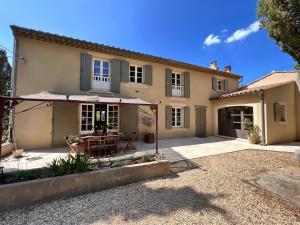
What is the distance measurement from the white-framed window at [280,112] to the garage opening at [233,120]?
4.80 feet

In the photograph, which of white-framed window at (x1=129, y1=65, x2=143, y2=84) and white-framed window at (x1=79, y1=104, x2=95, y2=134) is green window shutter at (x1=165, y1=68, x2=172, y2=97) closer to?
white-framed window at (x1=129, y1=65, x2=143, y2=84)

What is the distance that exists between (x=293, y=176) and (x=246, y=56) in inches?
736

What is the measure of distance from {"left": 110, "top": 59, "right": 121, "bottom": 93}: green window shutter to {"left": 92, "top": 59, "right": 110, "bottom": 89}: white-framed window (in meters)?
0.34

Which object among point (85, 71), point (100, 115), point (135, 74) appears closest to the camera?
point (85, 71)

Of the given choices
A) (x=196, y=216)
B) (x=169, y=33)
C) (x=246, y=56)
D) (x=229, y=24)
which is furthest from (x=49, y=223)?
(x=246, y=56)

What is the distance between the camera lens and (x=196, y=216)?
10.2ft

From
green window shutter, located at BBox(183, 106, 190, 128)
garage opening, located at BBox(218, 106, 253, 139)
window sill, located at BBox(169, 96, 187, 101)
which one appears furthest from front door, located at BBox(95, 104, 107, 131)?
garage opening, located at BBox(218, 106, 253, 139)

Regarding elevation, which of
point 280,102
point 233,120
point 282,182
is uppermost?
point 280,102

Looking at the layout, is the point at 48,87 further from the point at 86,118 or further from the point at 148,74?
the point at 148,74

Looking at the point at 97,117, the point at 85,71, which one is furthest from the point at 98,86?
the point at 97,117

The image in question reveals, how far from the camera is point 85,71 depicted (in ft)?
31.7

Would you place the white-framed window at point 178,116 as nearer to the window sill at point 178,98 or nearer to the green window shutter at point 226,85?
the window sill at point 178,98

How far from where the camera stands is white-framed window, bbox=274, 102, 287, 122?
10766 mm

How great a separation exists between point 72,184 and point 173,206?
2.50 m
